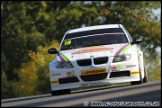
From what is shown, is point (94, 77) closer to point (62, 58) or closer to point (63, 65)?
point (63, 65)

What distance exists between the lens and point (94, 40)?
15969mm

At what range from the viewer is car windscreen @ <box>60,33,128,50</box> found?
15742 mm

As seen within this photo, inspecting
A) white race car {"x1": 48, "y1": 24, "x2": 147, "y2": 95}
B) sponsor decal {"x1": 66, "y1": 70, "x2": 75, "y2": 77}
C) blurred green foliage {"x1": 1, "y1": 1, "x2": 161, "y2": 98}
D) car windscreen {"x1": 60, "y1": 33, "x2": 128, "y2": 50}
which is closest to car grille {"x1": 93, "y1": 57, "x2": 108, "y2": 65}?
white race car {"x1": 48, "y1": 24, "x2": 147, "y2": 95}

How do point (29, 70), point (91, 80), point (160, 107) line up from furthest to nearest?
point (29, 70) → point (91, 80) → point (160, 107)

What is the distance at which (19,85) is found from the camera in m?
44.0

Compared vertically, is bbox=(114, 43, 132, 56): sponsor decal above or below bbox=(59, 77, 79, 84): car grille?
above

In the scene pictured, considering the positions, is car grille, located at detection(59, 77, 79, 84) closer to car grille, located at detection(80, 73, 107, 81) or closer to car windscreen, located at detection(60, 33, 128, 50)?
car grille, located at detection(80, 73, 107, 81)

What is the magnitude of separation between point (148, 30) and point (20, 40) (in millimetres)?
9840

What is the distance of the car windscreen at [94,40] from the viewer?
51.6 ft

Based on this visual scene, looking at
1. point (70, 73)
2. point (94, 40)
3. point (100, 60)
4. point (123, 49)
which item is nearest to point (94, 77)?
point (100, 60)

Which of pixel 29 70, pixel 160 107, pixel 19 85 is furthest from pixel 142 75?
pixel 19 85

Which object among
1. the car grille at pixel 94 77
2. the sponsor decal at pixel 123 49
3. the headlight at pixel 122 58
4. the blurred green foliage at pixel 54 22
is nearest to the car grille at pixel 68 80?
the car grille at pixel 94 77

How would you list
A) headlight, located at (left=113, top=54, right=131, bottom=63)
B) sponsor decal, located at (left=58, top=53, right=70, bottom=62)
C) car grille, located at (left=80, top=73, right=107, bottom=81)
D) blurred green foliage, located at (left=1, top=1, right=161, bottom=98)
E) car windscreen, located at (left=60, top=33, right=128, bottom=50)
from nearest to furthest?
1. car grille, located at (left=80, top=73, right=107, bottom=81)
2. headlight, located at (left=113, top=54, right=131, bottom=63)
3. sponsor decal, located at (left=58, top=53, right=70, bottom=62)
4. car windscreen, located at (left=60, top=33, right=128, bottom=50)
5. blurred green foliage, located at (left=1, top=1, right=161, bottom=98)

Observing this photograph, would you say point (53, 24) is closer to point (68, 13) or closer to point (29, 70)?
point (68, 13)
